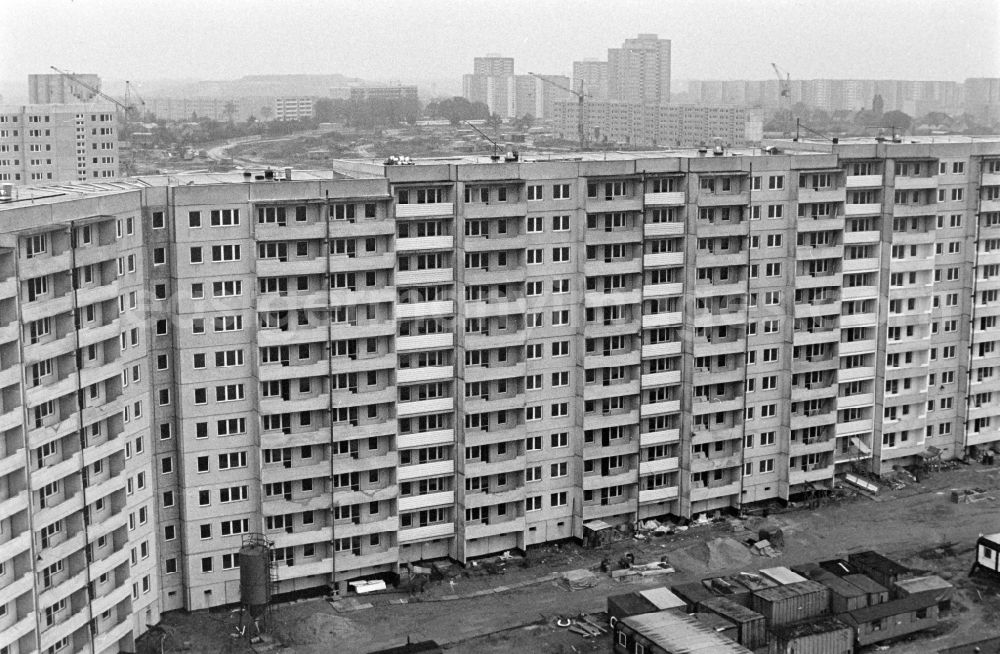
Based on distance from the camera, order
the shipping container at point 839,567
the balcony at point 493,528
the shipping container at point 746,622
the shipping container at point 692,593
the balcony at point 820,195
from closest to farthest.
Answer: the shipping container at point 746,622
the shipping container at point 692,593
the shipping container at point 839,567
the balcony at point 493,528
the balcony at point 820,195

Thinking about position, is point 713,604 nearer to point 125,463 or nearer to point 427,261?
point 427,261

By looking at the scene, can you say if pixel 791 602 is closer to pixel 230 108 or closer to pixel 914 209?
pixel 914 209

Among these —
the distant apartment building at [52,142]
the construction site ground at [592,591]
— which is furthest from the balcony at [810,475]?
the distant apartment building at [52,142]

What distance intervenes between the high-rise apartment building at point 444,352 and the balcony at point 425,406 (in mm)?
128

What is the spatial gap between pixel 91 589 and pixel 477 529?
20587mm

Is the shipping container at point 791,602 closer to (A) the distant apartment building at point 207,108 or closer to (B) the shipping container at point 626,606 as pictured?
(B) the shipping container at point 626,606

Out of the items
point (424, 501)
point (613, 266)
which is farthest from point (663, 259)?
point (424, 501)

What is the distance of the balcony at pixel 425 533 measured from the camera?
63.1m

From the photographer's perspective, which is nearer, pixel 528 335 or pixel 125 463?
pixel 125 463

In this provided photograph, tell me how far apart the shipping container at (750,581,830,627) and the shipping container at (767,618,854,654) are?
0.87 metres

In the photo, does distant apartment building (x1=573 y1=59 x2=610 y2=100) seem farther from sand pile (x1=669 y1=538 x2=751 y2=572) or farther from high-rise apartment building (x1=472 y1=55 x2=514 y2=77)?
sand pile (x1=669 y1=538 x2=751 y2=572)

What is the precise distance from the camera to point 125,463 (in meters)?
53.9

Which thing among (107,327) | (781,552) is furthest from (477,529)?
(107,327)

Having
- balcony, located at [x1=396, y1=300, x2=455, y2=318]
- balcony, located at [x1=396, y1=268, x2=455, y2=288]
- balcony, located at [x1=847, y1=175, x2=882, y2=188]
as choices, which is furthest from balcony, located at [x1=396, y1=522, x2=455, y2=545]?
balcony, located at [x1=847, y1=175, x2=882, y2=188]
